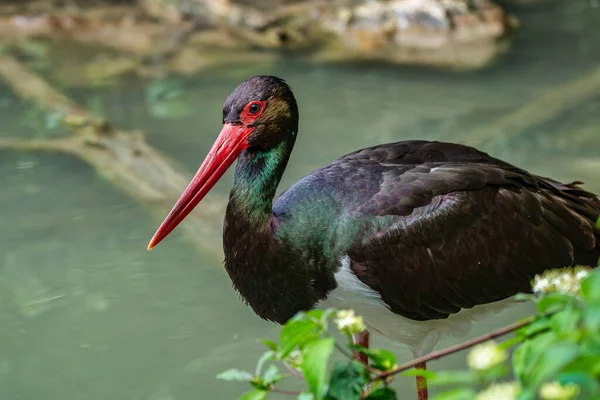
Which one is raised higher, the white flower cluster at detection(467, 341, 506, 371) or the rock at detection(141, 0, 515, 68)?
the white flower cluster at detection(467, 341, 506, 371)

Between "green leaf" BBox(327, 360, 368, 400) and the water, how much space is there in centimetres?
247

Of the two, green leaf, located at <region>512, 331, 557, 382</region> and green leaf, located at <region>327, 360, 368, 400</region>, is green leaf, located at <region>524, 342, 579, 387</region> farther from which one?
green leaf, located at <region>327, 360, 368, 400</region>

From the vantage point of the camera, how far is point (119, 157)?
6.19 meters

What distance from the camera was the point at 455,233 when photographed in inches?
144

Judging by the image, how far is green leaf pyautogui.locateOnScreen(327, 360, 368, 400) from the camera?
1.75 meters

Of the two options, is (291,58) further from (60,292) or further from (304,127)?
(60,292)

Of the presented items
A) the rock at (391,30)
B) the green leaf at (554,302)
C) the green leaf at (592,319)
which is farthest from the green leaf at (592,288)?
the rock at (391,30)

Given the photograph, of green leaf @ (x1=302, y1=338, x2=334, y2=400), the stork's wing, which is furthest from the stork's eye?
green leaf @ (x1=302, y1=338, x2=334, y2=400)

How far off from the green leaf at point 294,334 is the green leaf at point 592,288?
513 mm

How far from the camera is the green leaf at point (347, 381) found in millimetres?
1750

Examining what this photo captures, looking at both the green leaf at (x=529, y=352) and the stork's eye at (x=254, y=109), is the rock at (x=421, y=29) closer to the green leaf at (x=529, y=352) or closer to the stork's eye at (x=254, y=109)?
the stork's eye at (x=254, y=109)

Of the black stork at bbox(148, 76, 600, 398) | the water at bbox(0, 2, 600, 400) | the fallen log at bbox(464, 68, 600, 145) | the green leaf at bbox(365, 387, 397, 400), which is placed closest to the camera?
the green leaf at bbox(365, 387, 397, 400)

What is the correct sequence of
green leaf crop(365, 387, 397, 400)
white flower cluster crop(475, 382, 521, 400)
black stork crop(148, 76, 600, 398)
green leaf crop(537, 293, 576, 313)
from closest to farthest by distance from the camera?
white flower cluster crop(475, 382, 521, 400), green leaf crop(537, 293, 576, 313), green leaf crop(365, 387, 397, 400), black stork crop(148, 76, 600, 398)

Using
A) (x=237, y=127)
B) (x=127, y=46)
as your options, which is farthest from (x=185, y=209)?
(x=127, y=46)
